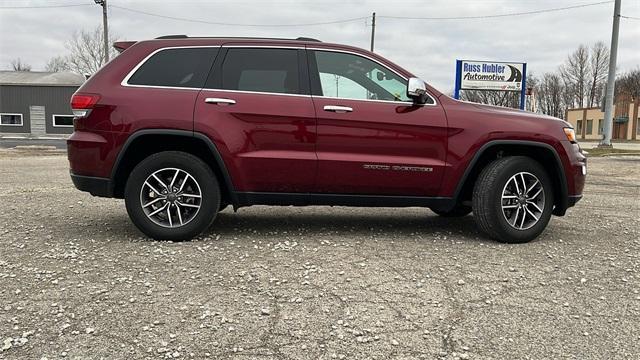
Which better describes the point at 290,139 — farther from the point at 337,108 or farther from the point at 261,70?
the point at 261,70

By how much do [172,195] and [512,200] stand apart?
3.14m

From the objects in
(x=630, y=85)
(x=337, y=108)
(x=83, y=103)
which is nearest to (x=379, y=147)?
(x=337, y=108)

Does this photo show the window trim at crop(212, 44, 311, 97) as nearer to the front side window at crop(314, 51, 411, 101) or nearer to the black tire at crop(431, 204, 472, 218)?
the front side window at crop(314, 51, 411, 101)

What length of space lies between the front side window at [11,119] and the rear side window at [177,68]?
4194 centimetres

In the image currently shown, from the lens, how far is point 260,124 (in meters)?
4.61

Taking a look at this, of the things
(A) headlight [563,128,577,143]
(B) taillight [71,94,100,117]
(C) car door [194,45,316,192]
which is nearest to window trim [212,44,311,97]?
(C) car door [194,45,316,192]

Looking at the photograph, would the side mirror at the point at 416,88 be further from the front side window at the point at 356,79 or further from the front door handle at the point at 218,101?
the front door handle at the point at 218,101

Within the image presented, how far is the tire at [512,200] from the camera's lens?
4812 millimetres

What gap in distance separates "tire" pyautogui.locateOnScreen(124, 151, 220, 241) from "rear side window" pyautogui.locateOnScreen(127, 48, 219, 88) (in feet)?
2.15

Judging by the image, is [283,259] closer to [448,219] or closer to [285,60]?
[285,60]

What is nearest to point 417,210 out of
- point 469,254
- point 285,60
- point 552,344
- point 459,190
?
point 459,190

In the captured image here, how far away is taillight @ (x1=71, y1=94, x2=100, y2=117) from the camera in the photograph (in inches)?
179

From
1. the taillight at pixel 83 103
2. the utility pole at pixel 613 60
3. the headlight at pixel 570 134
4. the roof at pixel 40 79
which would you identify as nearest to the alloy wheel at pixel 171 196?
the taillight at pixel 83 103

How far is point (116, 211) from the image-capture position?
6363mm
